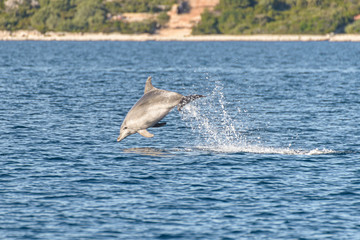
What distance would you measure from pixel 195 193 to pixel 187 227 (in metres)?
3.88

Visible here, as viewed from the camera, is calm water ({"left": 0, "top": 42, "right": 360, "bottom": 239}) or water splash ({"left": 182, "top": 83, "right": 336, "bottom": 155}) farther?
water splash ({"left": 182, "top": 83, "right": 336, "bottom": 155})

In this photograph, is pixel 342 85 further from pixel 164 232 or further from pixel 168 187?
pixel 164 232

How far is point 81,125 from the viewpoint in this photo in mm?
41062

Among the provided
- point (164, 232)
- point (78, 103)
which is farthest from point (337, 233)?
point (78, 103)

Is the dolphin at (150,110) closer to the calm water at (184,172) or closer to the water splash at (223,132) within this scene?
the calm water at (184,172)

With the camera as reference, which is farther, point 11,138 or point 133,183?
point 11,138

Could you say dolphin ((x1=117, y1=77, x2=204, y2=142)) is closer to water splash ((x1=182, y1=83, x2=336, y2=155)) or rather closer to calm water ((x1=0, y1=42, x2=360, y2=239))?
calm water ((x1=0, y1=42, x2=360, y2=239))

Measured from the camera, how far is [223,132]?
39.9 m

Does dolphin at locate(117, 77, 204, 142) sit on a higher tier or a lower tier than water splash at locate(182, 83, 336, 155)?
higher

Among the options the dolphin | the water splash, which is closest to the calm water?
the water splash

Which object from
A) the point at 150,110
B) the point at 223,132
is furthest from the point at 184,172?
the point at 223,132

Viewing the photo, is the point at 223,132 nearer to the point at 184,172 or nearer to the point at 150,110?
the point at 184,172

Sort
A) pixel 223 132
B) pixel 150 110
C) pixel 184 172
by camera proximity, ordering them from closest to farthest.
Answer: pixel 150 110, pixel 184 172, pixel 223 132

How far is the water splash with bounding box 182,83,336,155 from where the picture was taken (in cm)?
3303
